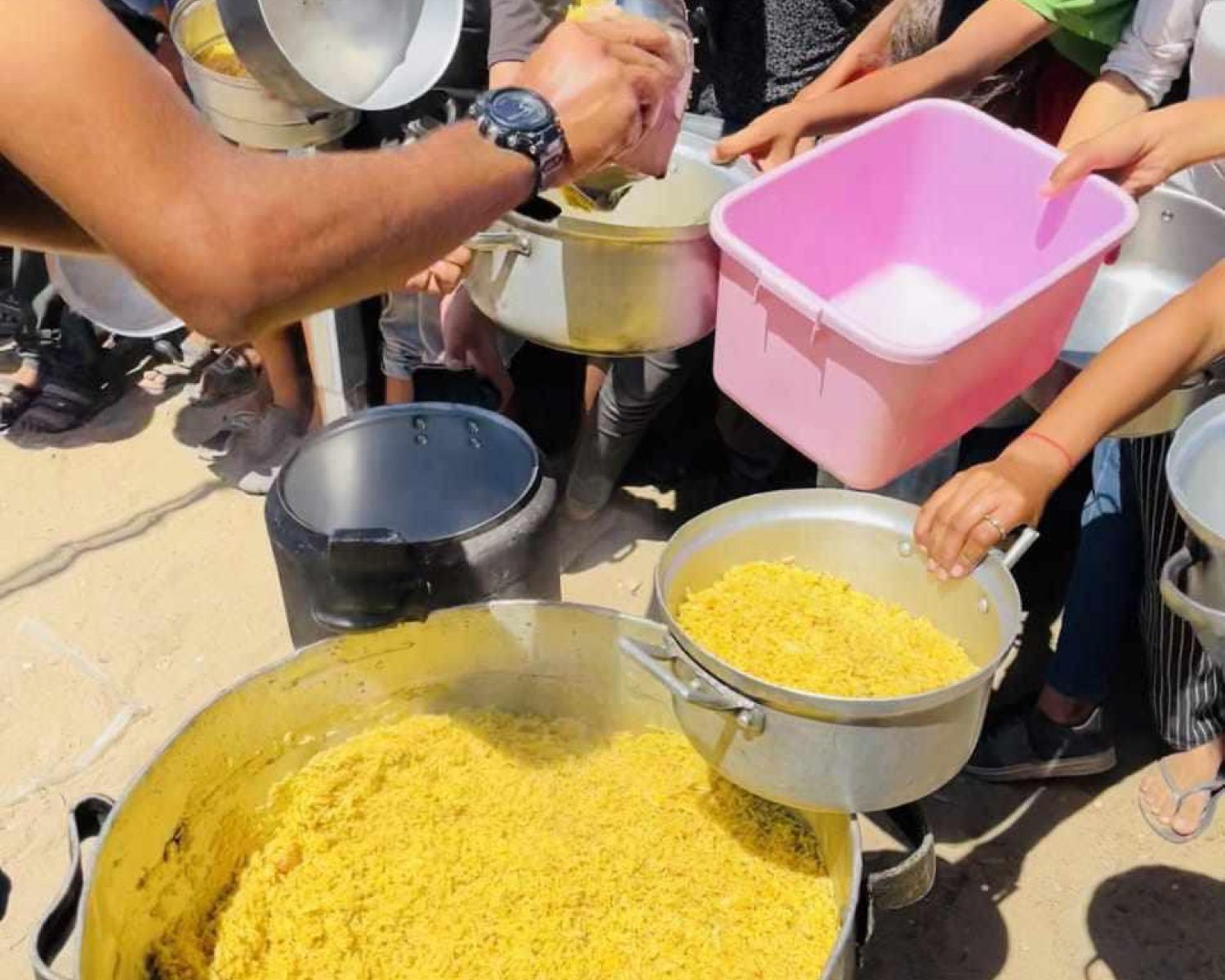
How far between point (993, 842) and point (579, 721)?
110cm

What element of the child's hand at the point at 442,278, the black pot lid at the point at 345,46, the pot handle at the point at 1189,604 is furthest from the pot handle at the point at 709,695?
the black pot lid at the point at 345,46

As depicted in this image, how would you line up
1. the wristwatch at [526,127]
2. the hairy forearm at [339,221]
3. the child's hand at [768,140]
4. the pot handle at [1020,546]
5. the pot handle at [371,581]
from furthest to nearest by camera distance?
1. the child's hand at [768,140]
2. the pot handle at [371,581]
3. the pot handle at [1020,546]
4. the wristwatch at [526,127]
5. the hairy forearm at [339,221]

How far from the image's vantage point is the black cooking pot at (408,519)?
2246 mm

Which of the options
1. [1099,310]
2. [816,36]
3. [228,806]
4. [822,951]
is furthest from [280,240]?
[816,36]

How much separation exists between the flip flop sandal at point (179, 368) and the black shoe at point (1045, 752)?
2.79 meters

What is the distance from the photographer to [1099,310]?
2.77 m

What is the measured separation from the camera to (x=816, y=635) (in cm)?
191

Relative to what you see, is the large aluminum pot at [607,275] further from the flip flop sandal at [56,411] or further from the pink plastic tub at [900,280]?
the flip flop sandal at [56,411]

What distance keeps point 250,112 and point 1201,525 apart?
2207 millimetres

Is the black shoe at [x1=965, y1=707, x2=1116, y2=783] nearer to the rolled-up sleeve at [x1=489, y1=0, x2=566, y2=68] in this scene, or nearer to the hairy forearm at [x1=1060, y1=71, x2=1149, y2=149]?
the hairy forearm at [x1=1060, y1=71, x2=1149, y2=149]

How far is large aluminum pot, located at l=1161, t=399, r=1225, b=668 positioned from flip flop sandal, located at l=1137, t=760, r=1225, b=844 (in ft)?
3.70

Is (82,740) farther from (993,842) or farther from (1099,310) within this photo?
(1099,310)

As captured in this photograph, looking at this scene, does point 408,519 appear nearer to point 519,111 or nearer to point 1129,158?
point 519,111

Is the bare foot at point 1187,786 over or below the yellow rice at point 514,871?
below
